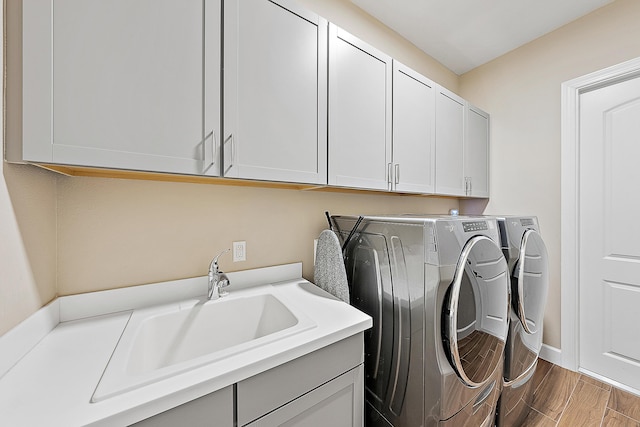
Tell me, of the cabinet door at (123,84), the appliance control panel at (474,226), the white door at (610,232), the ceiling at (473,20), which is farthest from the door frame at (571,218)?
the cabinet door at (123,84)

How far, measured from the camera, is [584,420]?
157 centimetres

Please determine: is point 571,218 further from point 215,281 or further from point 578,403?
point 215,281

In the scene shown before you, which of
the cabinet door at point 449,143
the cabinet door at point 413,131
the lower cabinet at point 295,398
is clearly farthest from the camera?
the cabinet door at point 449,143

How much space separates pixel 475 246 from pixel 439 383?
590mm

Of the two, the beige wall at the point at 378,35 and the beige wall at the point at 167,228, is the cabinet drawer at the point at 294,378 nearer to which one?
the beige wall at the point at 167,228

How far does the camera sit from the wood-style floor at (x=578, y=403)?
157cm

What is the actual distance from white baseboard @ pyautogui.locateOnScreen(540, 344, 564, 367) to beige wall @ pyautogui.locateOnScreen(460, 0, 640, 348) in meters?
0.05

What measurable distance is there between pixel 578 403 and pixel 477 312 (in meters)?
1.44

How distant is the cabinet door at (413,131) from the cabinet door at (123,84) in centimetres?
115

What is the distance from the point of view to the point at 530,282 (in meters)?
1.49

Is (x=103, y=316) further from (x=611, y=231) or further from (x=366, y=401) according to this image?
(x=611, y=231)

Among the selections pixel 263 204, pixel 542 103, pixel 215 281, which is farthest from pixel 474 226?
pixel 542 103

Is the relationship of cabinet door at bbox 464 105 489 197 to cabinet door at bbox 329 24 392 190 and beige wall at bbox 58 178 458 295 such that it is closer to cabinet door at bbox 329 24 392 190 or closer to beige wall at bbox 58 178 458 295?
cabinet door at bbox 329 24 392 190

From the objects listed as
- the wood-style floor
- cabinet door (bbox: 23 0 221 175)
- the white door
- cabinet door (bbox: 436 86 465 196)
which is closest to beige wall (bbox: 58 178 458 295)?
cabinet door (bbox: 23 0 221 175)
